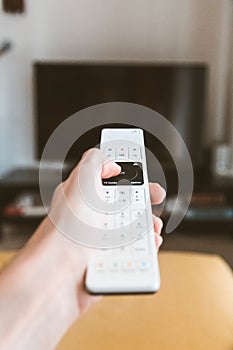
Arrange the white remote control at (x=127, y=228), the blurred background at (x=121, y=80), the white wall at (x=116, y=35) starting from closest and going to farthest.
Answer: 1. the white remote control at (x=127, y=228)
2. the blurred background at (x=121, y=80)
3. the white wall at (x=116, y=35)

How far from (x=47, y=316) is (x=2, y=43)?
2246mm

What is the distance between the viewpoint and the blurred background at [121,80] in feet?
7.98

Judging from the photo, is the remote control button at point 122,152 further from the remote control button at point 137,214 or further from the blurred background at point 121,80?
the blurred background at point 121,80

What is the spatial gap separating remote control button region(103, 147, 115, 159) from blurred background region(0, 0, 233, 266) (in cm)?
172

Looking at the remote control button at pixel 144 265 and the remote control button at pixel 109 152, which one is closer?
the remote control button at pixel 144 265

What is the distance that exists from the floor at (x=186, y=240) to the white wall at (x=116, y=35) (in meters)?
0.64

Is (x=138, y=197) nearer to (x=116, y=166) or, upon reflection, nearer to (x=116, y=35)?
(x=116, y=166)

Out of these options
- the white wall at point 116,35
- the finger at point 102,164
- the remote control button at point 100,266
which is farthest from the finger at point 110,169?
the white wall at point 116,35

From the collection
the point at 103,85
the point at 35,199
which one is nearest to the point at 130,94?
the point at 103,85

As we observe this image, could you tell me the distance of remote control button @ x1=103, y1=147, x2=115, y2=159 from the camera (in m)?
0.61

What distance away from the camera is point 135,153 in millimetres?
625

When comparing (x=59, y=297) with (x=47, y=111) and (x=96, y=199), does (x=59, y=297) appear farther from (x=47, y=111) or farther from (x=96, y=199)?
(x=47, y=111)

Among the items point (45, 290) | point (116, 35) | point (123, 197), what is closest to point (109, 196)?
point (123, 197)

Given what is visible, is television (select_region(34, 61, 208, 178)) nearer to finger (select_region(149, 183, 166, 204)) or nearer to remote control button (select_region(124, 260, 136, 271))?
finger (select_region(149, 183, 166, 204))
